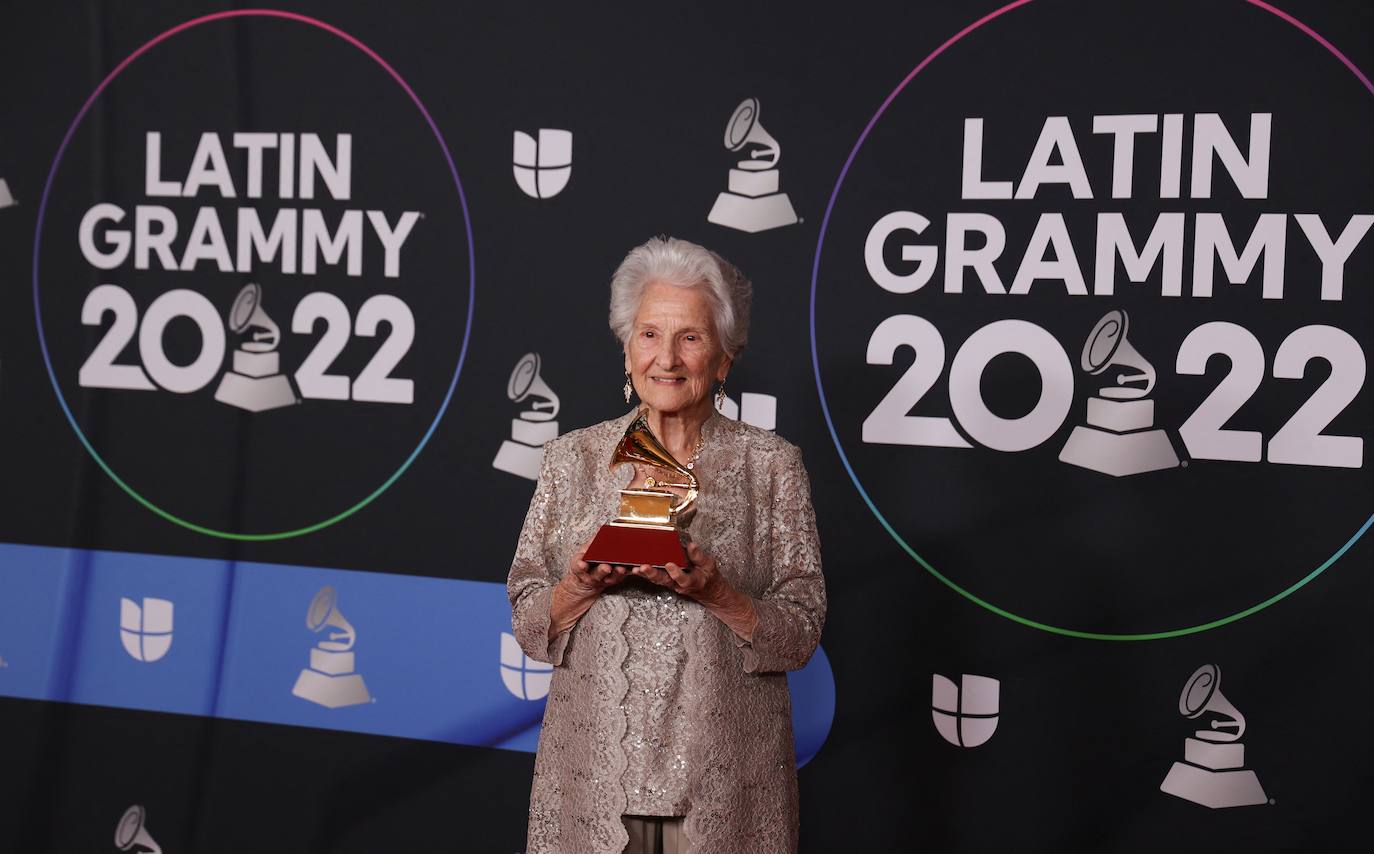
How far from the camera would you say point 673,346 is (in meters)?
2.41

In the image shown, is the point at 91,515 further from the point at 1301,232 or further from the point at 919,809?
the point at 1301,232

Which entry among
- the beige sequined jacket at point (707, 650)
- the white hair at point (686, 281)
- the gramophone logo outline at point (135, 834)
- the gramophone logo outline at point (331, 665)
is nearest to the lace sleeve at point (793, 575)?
the beige sequined jacket at point (707, 650)

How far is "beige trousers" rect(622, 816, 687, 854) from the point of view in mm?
2387

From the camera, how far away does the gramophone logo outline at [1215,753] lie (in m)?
3.30

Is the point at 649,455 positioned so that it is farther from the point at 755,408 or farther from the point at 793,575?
the point at 755,408

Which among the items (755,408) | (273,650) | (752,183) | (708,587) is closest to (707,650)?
(708,587)

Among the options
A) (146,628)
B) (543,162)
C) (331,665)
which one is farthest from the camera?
(146,628)

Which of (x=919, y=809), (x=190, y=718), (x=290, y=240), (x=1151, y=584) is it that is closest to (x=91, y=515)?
(x=190, y=718)

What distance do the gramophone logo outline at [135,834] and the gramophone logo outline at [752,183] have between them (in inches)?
97.2

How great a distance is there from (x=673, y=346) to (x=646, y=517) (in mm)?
336

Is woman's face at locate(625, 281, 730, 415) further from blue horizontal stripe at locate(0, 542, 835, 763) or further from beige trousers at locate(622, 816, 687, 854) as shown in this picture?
blue horizontal stripe at locate(0, 542, 835, 763)

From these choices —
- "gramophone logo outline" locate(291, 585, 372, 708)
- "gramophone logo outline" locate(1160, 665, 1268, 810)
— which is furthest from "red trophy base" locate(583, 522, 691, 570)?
"gramophone logo outline" locate(291, 585, 372, 708)

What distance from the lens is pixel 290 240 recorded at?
394 centimetres

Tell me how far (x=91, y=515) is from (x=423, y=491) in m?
1.08
